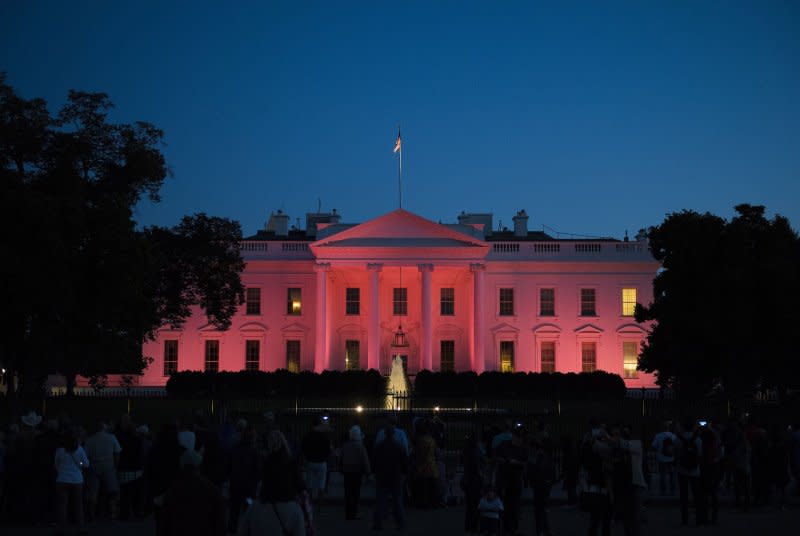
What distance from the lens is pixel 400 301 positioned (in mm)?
52125

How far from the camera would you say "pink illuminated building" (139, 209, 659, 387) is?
5178cm

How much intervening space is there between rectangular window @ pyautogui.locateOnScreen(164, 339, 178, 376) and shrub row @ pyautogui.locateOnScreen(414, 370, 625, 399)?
15002mm

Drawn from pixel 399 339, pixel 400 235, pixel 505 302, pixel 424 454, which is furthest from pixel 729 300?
pixel 424 454

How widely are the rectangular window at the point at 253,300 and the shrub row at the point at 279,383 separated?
20.9 ft

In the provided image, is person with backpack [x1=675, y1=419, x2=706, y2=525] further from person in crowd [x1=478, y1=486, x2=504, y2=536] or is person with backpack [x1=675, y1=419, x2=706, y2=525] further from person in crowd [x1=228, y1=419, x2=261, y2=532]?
person in crowd [x1=228, y1=419, x2=261, y2=532]

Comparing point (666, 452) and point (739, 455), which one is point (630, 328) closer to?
point (666, 452)

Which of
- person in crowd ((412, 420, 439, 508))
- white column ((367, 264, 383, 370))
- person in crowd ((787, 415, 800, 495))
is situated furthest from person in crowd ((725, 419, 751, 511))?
white column ((367, 264, 383, 370))

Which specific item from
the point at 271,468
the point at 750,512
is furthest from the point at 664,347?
the point at 271,468

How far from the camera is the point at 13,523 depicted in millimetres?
14070

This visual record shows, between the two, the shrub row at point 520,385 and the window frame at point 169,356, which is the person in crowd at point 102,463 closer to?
the shrub row at point 520,385

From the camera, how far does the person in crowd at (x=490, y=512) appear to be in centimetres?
1174

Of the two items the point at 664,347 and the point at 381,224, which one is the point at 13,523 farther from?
the point at 381,224

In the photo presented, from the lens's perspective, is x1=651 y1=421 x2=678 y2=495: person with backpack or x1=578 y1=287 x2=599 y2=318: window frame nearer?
x1=651 y1=421 x2=678 y2=495: person with backpack

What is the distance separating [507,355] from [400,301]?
6909mm
